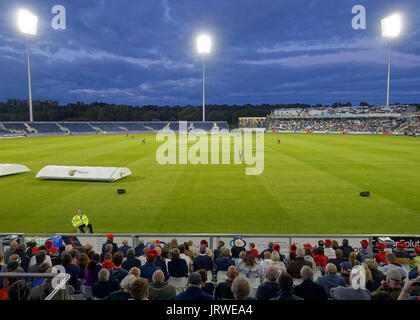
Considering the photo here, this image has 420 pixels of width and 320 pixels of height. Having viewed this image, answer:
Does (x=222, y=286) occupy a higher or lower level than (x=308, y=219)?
higher

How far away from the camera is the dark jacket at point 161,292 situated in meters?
5.10

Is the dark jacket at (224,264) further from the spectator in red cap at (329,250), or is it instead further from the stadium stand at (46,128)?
the stadium stand at (46,128)

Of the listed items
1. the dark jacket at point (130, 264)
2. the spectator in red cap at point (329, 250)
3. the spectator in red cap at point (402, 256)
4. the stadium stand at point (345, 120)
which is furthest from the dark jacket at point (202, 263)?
the stadium stand at point (345, 120)

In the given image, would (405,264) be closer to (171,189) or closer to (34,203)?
(171,189)

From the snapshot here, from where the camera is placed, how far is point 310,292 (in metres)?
5.02

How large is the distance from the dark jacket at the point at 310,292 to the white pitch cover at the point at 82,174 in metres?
21.7

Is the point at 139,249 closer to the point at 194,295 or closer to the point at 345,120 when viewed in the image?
the point at 194,295

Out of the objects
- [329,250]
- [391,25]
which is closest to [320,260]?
[329,250]

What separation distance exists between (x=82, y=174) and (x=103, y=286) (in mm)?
21019

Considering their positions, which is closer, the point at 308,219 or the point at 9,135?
the point at 308,219

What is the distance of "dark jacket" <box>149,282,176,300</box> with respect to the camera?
5.10 m
